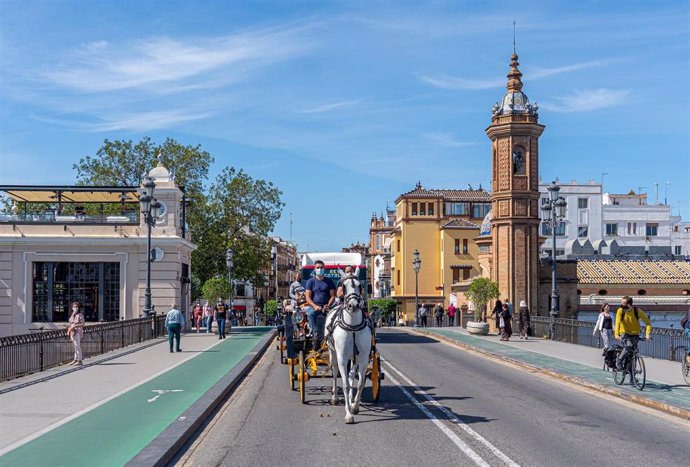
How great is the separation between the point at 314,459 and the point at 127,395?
636 cm

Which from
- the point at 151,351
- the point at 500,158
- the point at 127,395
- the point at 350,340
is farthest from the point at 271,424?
the point at 500,158

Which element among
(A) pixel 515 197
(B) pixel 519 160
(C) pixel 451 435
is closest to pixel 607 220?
(B) pixel 519 160

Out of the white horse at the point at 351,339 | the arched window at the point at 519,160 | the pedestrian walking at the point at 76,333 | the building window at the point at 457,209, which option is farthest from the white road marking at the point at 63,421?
the building window at the point at 457,209

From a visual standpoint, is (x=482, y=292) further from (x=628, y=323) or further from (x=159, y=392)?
(x=159, y=392)

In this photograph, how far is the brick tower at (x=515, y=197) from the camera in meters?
44.3

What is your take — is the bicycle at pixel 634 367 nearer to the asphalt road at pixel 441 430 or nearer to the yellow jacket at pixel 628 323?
the yellow jacket at pixel 628 323

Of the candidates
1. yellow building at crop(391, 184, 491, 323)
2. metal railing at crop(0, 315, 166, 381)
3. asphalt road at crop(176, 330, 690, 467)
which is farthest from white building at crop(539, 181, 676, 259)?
asphalt road at crop(176, 330, 690, 467)

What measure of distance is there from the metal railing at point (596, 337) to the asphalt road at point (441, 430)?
253 inches

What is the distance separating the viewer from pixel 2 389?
15.3 m

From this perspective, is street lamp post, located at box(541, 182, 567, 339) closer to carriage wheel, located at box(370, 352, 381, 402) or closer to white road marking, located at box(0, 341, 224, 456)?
carriage wheel, located at box(370, 352, 381, 402)

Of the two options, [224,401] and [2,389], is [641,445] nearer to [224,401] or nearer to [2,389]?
[224,401]

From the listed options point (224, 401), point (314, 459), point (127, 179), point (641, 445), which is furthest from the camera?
point (127, 179)

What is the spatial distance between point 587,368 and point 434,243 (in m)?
68.5

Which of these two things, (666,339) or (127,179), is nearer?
(666,339)
